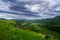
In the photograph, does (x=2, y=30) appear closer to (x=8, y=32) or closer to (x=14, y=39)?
(x=8, y=32)

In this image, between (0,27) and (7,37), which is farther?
(0,27)

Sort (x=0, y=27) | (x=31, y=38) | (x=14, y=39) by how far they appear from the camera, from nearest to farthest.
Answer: (x=14, y=39) < (x=31, y=38) < (x=0, y=27)

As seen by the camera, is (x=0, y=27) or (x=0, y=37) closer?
(x=0, y=37)

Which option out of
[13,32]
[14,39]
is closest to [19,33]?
[13,32]

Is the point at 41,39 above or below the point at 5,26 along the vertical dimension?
below

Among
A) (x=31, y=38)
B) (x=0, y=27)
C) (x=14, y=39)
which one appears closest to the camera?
(x=14, y=39)

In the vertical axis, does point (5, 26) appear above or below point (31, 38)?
above

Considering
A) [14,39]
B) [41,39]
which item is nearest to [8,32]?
[14,39]

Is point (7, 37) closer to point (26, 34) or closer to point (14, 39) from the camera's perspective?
point (14, 39)

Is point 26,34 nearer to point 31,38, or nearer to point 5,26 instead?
point 31,38
